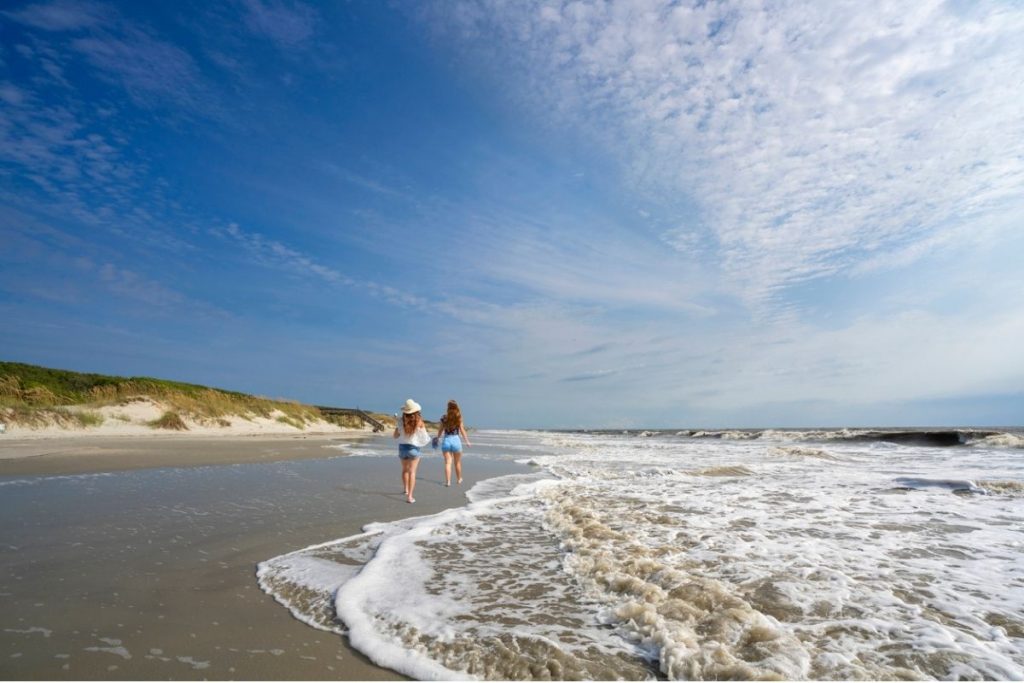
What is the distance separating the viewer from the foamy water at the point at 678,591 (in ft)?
11.6

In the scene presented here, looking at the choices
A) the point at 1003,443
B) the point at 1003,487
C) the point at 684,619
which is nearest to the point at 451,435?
the point at 684,619

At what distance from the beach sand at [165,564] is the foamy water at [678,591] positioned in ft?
1.35

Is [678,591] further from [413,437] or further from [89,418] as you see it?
[89,418]

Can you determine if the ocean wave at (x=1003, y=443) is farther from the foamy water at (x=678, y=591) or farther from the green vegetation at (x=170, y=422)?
the green vegetation at (x=170, y=422)

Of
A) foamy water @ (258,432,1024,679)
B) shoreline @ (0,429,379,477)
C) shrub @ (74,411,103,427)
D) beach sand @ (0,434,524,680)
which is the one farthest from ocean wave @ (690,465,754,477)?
shrub @ (74,411,103,427)

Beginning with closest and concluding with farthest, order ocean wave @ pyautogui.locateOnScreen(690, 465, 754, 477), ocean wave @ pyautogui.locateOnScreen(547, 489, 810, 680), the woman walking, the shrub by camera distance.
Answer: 1. ocean wave @ pyautogui.locateOnScreen(547, 489, 810, 680)
2. the woman walking
3. ocean wave @ pyautogui.locateOnScreen(690, 465, 754, 477)
4. the shrub

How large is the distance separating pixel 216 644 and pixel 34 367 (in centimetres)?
3211

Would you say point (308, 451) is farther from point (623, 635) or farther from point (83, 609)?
point (623, 635)

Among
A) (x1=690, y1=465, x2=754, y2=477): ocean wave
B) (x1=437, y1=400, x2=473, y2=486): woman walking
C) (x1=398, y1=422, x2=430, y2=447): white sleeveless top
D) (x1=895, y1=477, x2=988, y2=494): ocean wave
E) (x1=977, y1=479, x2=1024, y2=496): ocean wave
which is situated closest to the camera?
(x1=398, y1=422, x2=430, y2=447): white sleeveless top

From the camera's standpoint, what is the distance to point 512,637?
12.6ft

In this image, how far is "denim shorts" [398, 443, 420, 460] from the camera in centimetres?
1043

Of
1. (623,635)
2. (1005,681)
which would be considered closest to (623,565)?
(623,635)

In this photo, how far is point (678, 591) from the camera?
471 cm

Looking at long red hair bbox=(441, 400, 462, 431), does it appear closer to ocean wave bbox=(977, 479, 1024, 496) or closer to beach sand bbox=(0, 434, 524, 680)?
beach sand bbox=(0, 434, 524, 680)
